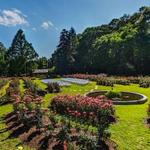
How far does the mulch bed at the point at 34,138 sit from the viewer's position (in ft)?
40.2

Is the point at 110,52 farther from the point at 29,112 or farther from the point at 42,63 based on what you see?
the point at 29,112

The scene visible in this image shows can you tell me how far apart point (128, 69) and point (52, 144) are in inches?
1765

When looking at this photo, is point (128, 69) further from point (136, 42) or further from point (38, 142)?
point (38, 142)

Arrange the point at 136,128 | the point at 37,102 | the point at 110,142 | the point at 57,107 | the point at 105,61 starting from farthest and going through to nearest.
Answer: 1. the point at 105,61
2. the point at 57,107
3. the point at 37,102
4. the point at 136,128
5. the point at 110,142

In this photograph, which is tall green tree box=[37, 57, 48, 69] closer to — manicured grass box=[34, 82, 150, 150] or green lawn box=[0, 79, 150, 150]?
green lawn box=[0, 79, 150, 150]

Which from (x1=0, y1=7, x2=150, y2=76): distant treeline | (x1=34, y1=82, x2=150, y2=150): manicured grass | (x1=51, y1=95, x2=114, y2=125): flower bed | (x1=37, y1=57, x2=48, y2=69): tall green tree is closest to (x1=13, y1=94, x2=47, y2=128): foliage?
(x1=51, y1=95, x2=114, y2=125): flower bed

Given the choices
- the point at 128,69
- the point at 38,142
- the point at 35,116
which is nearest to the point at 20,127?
the point at 35,116

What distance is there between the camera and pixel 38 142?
1305 centimetres

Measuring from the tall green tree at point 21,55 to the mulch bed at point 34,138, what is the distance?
60.2 m

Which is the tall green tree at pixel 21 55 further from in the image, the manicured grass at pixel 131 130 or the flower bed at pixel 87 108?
the manicured grass at pixel 131 130

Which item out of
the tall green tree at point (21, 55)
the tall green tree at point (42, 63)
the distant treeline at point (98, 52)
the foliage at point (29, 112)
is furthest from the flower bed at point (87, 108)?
the tall green tree at point (42, 63)

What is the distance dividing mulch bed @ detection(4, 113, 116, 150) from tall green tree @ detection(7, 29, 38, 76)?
2370 inches

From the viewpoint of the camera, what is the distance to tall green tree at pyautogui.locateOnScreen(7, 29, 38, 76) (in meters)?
76.2

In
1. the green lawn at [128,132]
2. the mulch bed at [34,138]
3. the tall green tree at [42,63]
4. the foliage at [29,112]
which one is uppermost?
the tall green tree at [42,63]
